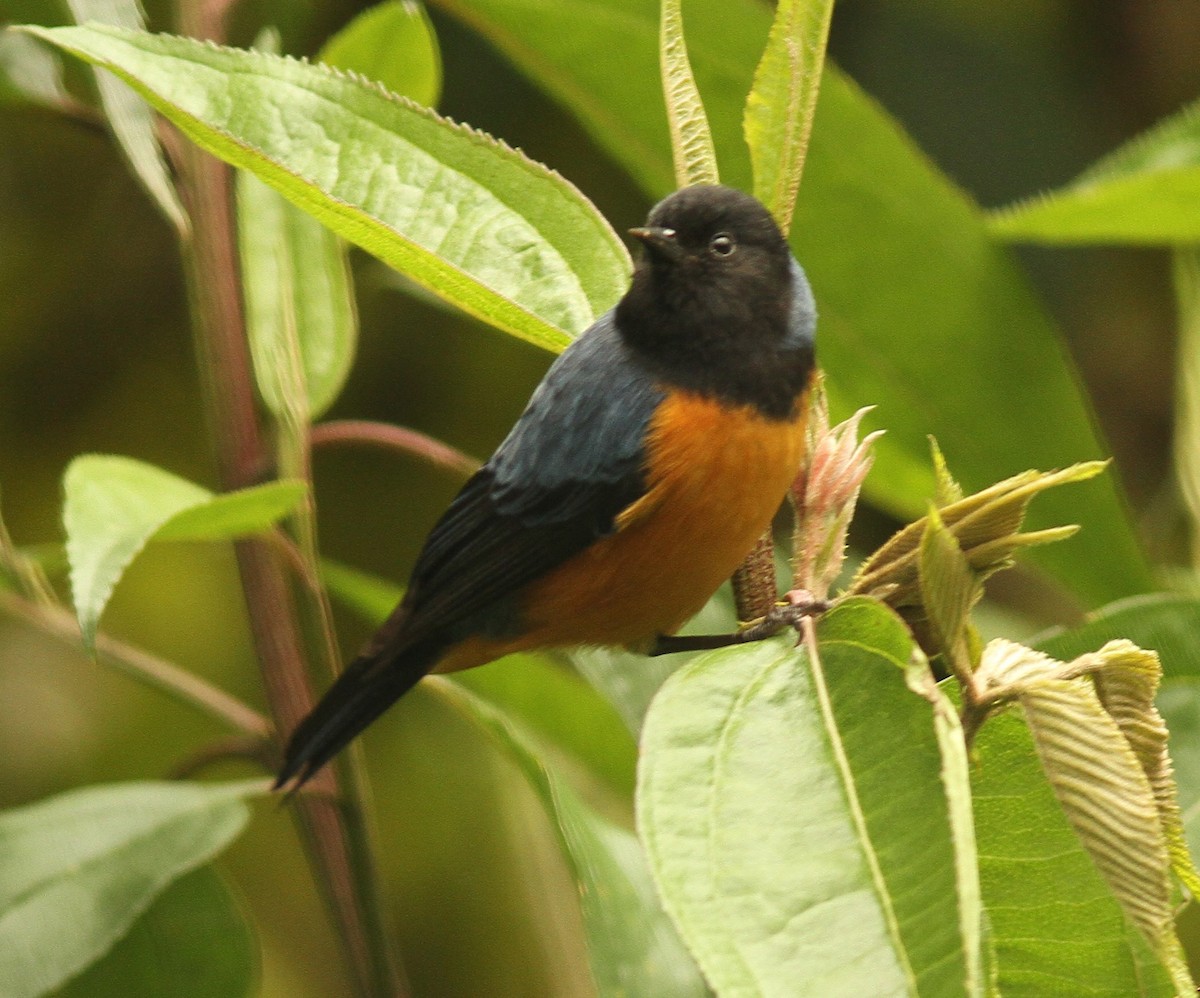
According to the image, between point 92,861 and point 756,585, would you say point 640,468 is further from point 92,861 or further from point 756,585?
point 92,861

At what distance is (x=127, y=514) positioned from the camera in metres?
1.36

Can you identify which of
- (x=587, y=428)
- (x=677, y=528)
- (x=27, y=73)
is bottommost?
(x=677, y=528)

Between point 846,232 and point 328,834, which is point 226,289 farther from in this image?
point 846,232

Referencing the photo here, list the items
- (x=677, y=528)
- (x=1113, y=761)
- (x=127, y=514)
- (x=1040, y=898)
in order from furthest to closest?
1. (x=677, y=528)
2. (x=127, y=514)
3. (x=1040, y=898)
4. (x=1113, y=761)

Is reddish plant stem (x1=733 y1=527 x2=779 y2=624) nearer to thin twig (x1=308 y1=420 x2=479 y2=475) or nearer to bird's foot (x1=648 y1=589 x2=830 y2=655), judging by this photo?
bird's foot (x1=648 y1=589 x2=830 y2=655)

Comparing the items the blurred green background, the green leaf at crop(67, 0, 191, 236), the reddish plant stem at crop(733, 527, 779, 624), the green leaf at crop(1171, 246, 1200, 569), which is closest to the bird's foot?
the reddish plant stem at crop(733, 527, 779, 624)

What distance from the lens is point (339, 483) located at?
10.3ft

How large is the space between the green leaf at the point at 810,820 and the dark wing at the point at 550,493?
76 cm

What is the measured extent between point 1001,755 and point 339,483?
7.75 ft

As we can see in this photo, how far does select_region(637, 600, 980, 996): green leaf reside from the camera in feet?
2.43

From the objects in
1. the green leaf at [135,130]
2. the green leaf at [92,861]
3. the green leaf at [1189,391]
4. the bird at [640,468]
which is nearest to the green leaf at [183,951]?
the green leaf at [92,861]

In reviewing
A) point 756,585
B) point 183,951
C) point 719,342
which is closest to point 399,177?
point 756,585

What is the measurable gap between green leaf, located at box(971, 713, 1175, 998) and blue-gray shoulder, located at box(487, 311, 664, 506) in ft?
2.62

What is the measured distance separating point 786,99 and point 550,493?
0.70m
